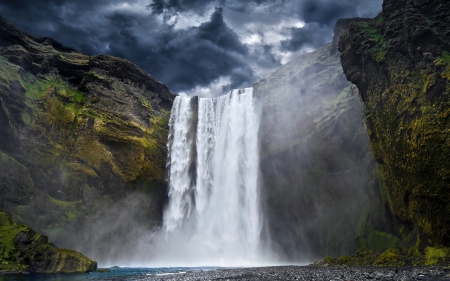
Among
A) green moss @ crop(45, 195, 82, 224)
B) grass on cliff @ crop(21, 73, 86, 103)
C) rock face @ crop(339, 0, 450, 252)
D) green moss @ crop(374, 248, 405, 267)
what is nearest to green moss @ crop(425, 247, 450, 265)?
rock face @ crop(339, 0, 450, 252)

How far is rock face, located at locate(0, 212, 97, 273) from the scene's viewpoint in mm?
22062

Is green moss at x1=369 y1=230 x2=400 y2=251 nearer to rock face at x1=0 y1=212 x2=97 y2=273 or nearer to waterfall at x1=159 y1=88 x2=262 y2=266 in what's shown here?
waterfall at x1=159 y1=88 x2=262 y2=266

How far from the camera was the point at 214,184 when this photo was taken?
3916cm

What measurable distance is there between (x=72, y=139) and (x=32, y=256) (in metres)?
16.5

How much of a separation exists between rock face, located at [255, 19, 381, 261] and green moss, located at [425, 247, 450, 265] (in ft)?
40.2

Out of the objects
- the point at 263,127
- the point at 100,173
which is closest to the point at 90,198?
the point at 100,173

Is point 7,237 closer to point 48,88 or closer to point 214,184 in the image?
point 48,88

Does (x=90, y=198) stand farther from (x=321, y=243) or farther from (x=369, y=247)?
(x=369, y=247)

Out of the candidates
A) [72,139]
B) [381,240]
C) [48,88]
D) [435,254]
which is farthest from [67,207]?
[435,254]

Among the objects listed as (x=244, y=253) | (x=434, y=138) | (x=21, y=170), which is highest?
(x=21, y=170)

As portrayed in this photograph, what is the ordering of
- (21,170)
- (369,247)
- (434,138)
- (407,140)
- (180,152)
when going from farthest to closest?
(180,152) < (21,170) < (369,247) < (407,140) < (434,138)

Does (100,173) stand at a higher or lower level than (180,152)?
lower

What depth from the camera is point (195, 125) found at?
44.8 meters

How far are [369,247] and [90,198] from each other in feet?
91.3
